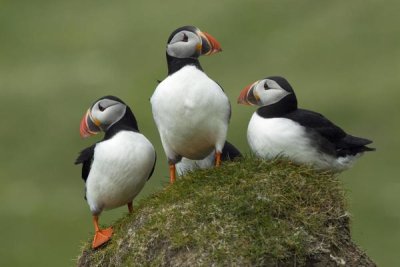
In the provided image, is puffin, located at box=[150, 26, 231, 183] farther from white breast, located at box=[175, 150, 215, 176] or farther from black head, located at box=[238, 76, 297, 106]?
white breast, located at box=[175, 150, 215, 176]

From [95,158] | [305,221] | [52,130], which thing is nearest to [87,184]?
[95,158]

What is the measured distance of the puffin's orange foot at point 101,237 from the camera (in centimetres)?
852

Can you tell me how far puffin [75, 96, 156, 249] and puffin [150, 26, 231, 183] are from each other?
0.24m

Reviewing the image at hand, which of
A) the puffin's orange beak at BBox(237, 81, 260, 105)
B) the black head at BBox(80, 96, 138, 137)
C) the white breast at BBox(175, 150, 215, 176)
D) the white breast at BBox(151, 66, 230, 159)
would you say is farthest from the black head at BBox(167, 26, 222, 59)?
the white breast at BBox(175, 150, 215, 176)

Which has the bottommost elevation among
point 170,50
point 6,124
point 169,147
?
point 6,124

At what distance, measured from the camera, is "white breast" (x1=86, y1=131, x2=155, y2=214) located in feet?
28.0

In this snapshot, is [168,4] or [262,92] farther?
[168,4]

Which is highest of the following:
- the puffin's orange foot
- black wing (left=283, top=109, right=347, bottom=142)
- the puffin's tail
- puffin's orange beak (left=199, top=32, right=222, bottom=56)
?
puffin's orange beak (left=199, top=32, right=222, bottom=56)

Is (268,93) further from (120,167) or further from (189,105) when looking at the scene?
(120,167)

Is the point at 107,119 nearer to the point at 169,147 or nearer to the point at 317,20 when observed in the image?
the point at 169,147

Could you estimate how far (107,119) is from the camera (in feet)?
28.8

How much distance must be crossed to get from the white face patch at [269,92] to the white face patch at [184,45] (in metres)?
0.54

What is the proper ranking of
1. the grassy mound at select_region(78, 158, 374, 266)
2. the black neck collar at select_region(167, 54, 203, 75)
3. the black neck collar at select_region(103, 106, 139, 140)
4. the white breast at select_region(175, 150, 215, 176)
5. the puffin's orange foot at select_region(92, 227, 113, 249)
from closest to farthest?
the grassy mound at select_region(78, 158, 374, 266), the puffin's orange foot at select_region(92, 227, 113, 249), the black neck collar at select_region(103, 106, 139, 140), the black neck collar at select_region(167, 54, 203, 75), the white breast at select_region(175, 150, 215, 176)

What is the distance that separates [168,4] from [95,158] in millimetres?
21319
